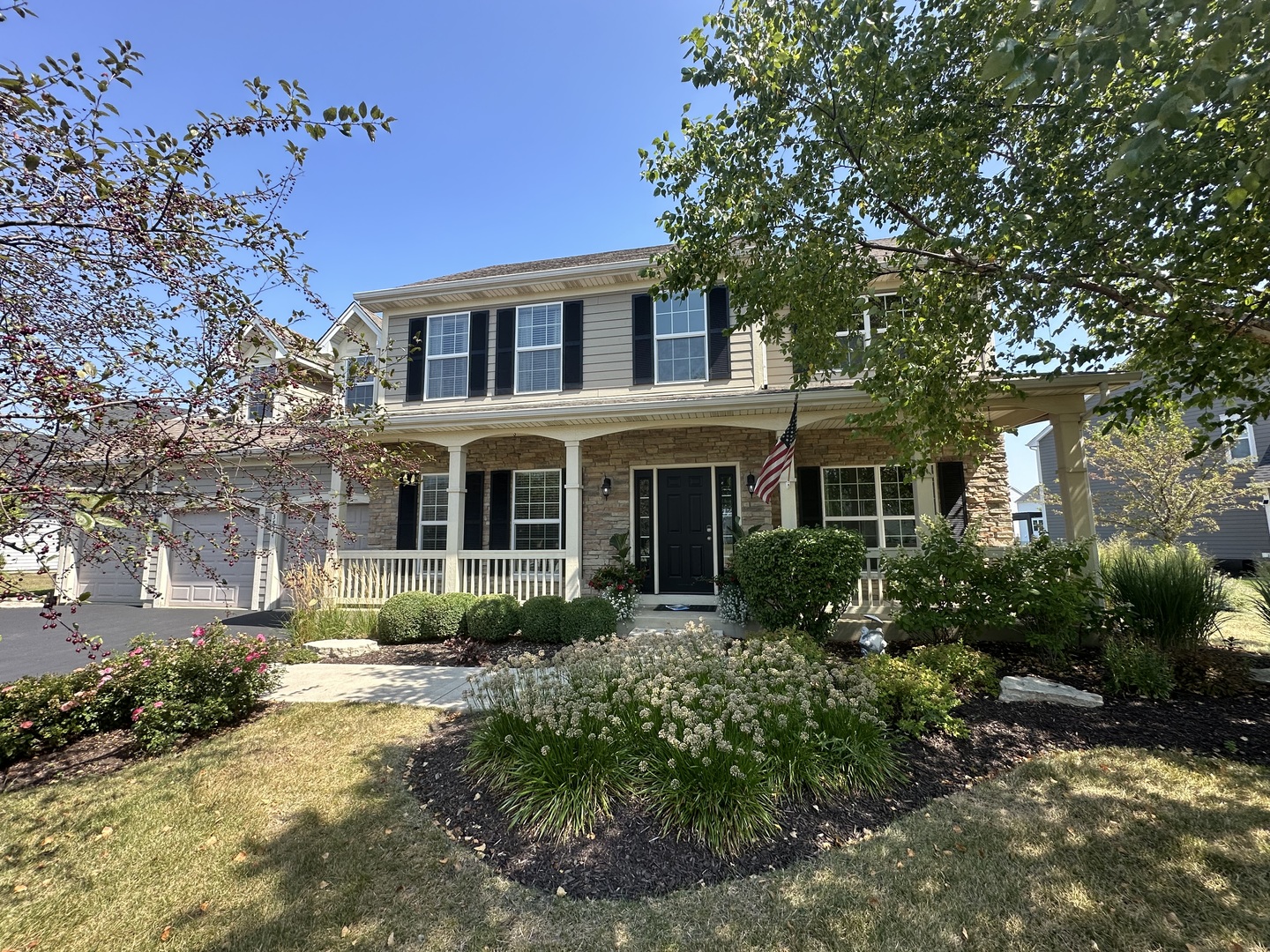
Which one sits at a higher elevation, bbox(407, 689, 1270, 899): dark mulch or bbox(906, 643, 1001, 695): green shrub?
bbox(906, 643, 1001, 695): green shrub

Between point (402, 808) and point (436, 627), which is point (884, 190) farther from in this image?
point (436, 627)

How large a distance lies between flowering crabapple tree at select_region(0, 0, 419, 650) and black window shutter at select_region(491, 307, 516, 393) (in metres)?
7.10

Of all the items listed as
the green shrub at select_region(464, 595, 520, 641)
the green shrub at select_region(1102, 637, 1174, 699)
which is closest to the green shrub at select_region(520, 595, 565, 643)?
the green shrub at select_region(464, 595, 520, 641)

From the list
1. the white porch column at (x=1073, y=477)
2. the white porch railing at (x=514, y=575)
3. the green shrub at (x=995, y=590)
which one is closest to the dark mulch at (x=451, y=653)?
the white porch railing at (x=514, y=575)

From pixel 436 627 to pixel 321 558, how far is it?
4.25 metres

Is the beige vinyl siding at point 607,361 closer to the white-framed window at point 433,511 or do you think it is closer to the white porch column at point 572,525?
the white-framed window at point 433,511

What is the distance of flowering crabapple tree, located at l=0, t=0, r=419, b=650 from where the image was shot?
2193 mm

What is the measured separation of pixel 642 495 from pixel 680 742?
675cm

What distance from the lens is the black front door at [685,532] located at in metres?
9.30

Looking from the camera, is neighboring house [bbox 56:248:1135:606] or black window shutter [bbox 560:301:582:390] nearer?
neighboring house [bbox 56:248:1135:606]

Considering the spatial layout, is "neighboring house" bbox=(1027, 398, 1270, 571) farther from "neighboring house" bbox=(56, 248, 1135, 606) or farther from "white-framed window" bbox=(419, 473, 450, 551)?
"white-framed window" bbox=(419, 473, 450, 551)

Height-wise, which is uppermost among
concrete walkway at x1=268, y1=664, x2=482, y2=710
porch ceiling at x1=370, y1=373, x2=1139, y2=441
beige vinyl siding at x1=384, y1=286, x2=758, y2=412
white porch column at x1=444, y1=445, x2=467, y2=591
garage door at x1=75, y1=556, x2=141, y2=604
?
beige vinyl siding at x1=384, y1=286, x2=758, y2=412

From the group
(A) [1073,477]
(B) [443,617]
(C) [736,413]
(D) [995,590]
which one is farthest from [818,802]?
(A) [1073,477]

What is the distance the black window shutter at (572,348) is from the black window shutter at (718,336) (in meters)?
2.43
